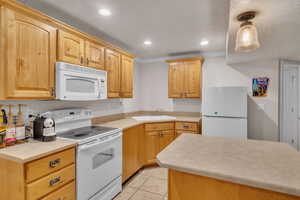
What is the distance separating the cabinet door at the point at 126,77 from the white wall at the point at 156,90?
111 centimetres

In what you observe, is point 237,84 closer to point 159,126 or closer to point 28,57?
point 159,126

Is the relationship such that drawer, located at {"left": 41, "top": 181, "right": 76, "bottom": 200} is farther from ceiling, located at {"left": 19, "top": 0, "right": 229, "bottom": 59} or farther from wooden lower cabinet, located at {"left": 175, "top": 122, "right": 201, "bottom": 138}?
wooden lower cabinet, located at {"left": 175, "top": 122, "right": 201, "bottom": 138}

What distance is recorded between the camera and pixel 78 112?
7.14 ft

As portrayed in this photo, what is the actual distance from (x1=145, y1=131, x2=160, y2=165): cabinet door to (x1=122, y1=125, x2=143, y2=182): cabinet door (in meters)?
0.18

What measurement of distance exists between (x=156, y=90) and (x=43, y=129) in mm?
2765

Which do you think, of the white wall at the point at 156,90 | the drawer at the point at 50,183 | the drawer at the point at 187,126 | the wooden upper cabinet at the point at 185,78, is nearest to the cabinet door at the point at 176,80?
the wooden upper cabinet at the point at 185,78

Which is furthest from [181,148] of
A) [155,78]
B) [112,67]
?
[155,78]

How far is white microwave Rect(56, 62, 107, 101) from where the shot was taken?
167 centimetres

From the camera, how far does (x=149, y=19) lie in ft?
6.47

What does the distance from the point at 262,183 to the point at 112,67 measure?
229cm

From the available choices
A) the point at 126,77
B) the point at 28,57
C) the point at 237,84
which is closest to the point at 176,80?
the point at 126,77

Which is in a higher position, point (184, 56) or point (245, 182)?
point (184, 56)

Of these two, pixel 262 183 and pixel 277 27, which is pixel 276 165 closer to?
pixel 262 183

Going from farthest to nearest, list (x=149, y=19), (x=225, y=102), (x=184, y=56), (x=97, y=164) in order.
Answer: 1. (x=184, y=56)
2. (x=225, y=102)
3. (x=149, y=19)
4. (x=97, y=164)
